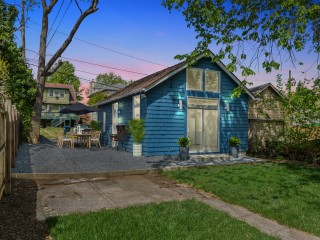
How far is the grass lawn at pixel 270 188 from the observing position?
19.0 ft

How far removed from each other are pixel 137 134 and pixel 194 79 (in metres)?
4.37

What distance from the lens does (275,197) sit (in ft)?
23.5

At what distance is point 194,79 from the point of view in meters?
15.4

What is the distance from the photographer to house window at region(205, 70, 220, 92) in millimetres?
15688

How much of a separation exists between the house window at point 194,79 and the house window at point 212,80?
444mm

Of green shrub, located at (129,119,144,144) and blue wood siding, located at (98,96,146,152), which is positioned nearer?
green shrub, located at (129,119,144,144)

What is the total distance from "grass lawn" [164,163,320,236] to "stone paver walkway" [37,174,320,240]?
302 millimetres

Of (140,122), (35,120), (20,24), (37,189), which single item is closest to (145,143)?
(140,122)

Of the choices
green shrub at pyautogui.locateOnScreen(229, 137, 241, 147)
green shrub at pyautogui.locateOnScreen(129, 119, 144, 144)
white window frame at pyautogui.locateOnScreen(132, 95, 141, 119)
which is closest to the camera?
green shrub at pyautogui.locateOnScreen(129, 119, 144, 144)

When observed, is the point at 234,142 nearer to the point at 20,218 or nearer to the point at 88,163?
the point at 88,163

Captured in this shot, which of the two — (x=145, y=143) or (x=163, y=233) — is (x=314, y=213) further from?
(x=145, y=143)

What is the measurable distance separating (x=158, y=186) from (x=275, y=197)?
320cm

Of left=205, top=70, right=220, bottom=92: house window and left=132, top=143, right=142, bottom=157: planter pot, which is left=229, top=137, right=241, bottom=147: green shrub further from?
left=132, top=143, right=142, bottom=157: planter pot

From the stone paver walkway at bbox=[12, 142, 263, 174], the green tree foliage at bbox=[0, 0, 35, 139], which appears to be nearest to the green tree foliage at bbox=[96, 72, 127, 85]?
the green tree foliage at bbox=[0, 0, 35, 139]
